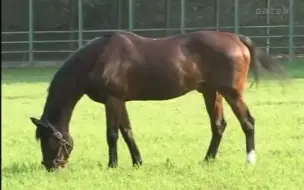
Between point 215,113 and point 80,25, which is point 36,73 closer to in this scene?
point 80,25

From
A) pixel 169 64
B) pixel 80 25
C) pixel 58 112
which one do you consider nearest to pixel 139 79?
pixel 169 64

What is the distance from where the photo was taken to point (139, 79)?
771cm

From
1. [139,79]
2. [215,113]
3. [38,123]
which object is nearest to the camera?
[38,123]

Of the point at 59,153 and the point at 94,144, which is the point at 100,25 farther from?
the point at 59,153

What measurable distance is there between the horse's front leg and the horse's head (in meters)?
0.54

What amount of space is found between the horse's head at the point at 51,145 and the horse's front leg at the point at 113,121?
537mm

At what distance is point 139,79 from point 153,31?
67.2 feet

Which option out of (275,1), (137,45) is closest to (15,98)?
(137,45)

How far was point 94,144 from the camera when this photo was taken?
31.1 feet

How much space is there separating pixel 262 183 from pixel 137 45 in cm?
231

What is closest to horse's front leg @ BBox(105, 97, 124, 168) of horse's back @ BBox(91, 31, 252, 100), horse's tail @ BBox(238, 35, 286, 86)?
horse's back @ BBox(91, 31, 252, 100)

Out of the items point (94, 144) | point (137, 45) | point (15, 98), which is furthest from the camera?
point (15, 98)

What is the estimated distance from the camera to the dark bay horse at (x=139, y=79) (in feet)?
24.5

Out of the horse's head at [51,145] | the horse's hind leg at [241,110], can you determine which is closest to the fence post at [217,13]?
the horse's hind leg at [241,110]
